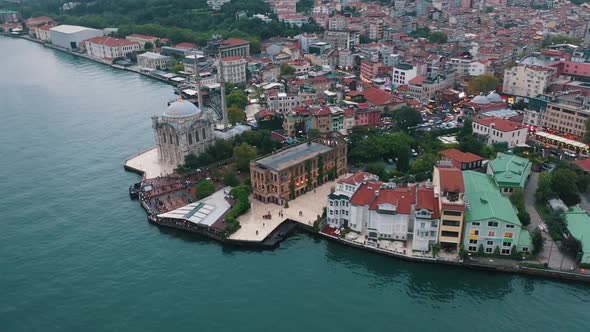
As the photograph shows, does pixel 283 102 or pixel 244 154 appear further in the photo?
pixel 283 102

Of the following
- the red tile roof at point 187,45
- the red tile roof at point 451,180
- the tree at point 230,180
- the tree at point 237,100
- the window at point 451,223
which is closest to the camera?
the window at point 451,223

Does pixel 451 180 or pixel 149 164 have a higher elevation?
pixel 451 180

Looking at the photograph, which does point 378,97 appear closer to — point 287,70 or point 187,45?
point 287,70

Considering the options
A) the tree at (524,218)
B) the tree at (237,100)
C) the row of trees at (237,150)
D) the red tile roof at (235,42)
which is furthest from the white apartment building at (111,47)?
the tree at (524,218)

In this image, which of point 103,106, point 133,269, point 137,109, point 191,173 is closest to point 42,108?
point 103,106

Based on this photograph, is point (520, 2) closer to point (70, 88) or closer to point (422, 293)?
point (70, 88)

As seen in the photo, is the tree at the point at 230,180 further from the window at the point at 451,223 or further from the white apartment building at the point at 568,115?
the white apartment building at the point at 568,115

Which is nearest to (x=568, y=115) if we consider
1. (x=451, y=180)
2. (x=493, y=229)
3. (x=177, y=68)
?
Answer: (x=451, y=180)
